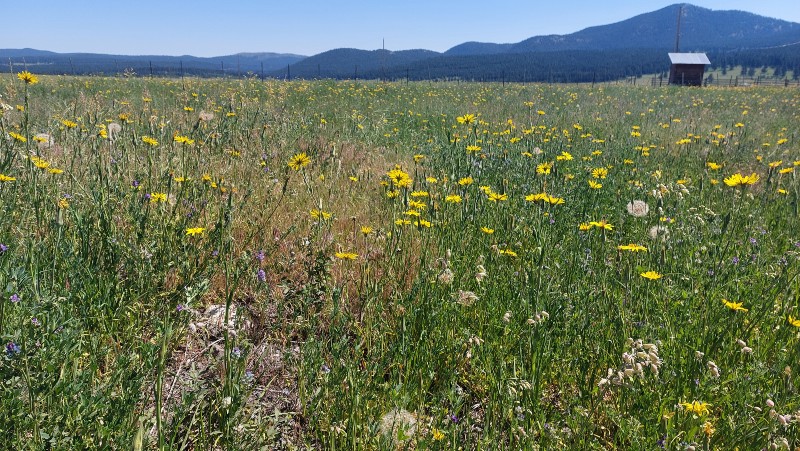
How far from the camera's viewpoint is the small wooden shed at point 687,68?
2151 inches

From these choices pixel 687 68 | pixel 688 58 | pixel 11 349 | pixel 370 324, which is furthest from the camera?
pixel 687 68

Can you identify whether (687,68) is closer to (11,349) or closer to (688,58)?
(688,58)

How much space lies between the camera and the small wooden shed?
179 feet

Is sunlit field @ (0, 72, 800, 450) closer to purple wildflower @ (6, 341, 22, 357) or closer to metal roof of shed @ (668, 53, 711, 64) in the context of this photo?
purple wildflower @ (6, 341, 22, 357)

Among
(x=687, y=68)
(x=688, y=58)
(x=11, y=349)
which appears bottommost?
(x=11, y=349)

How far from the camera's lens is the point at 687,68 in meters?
55.9

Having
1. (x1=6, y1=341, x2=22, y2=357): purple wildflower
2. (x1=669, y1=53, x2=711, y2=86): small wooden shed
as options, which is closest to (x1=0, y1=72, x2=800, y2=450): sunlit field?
(x1=6, y1=341, x2=22, y2=357): purple wildflower

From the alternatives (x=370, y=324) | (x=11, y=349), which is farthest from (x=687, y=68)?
(x=11, y=349)

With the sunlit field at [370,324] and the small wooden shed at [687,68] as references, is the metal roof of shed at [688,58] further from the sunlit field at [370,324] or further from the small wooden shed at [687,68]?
the sunlit field at [370,324]

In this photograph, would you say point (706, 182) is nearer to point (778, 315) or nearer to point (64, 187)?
point (778, 315)

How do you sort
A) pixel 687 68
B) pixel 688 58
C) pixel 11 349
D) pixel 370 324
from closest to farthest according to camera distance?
pixel 11 349 < pixel 370 324 < pixel 688 58 < pixel 687 68

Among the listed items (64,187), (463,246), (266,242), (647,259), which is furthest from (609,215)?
(64,187)

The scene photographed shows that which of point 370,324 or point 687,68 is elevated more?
point 687,68

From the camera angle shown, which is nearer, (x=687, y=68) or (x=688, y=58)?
(x=688, y=58)
